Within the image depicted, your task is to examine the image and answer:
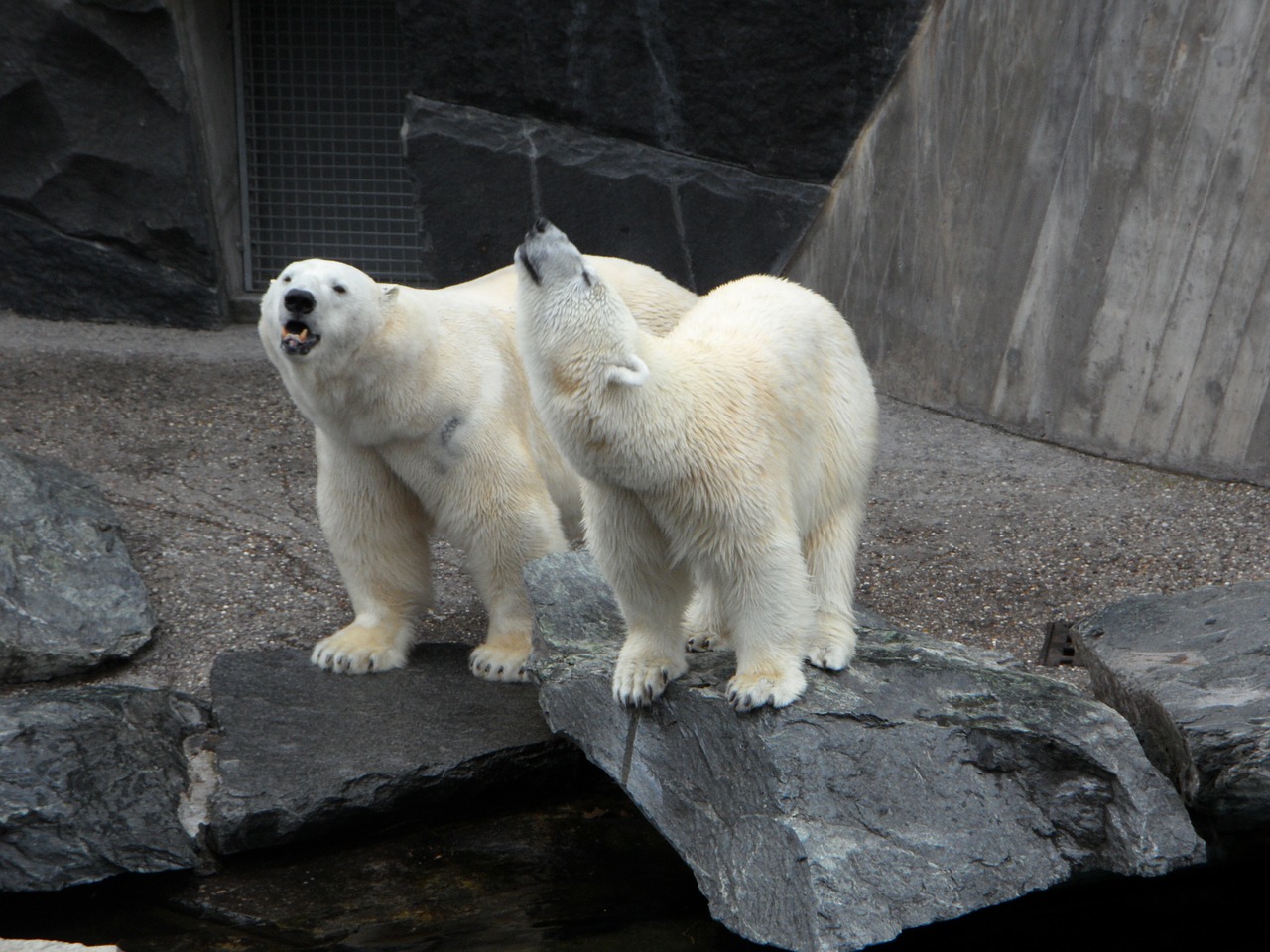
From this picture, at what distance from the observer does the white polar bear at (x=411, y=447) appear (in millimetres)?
3473

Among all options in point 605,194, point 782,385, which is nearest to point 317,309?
point 782,385

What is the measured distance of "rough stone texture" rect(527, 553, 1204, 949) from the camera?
2.79m

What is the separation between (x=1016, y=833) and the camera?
9.58 feet

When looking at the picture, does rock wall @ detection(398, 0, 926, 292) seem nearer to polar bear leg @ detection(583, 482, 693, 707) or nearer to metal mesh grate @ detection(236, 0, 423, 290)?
metal mesh grate @ detection(236, 0, 423, 290)

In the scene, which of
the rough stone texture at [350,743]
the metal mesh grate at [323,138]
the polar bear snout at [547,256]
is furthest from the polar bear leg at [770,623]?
the metal mesh grate at [323,138]

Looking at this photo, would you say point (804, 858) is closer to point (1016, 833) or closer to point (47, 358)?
point (1016, 833)

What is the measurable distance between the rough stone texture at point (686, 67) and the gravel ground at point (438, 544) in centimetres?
137

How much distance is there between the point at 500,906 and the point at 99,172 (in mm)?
5399

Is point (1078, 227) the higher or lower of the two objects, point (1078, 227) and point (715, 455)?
the lower

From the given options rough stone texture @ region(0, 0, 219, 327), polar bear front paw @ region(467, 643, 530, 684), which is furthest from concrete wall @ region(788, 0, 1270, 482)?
rough stone texture @ region(0, 0, 219, 327)

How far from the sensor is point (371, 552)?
3.97 metres

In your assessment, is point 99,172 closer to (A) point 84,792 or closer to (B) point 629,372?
(A) point 84,792

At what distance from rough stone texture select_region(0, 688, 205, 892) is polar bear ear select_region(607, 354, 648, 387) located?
5.14 ft

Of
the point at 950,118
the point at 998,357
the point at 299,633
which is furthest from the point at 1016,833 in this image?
the point at 950,118
